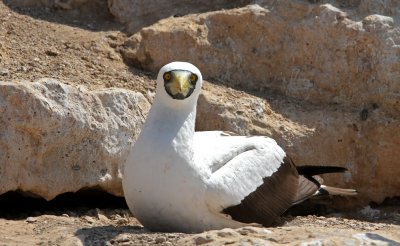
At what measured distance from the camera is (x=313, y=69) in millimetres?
11078

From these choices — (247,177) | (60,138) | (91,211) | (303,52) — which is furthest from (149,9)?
(247,177)

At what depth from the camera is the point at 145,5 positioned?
11219 millimetres

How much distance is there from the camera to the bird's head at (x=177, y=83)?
8453 millimetres

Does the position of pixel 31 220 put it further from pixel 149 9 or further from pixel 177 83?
pixel 149 9

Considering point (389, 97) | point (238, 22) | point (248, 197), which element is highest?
point (238, 22)

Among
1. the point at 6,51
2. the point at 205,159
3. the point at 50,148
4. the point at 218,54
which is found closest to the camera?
the point at 205,159

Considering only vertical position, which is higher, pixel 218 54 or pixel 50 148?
pixel 218 54

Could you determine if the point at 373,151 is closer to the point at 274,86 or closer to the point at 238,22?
Answer: the point at 274,86

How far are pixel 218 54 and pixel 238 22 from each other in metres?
0.41

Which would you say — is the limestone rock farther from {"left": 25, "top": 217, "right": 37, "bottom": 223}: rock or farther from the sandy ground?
{"left": 25, "top": 217, "right": 37, "bottom": 223}: rock

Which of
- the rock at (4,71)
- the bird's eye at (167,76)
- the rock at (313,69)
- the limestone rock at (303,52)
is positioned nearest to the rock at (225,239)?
the bird's eye at (167,76)

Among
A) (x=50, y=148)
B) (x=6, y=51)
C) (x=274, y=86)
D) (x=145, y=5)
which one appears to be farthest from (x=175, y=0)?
(x=50, y=148)

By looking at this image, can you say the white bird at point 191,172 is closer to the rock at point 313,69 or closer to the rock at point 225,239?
the rock at point 225,239

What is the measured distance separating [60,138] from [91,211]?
0.80 metres
